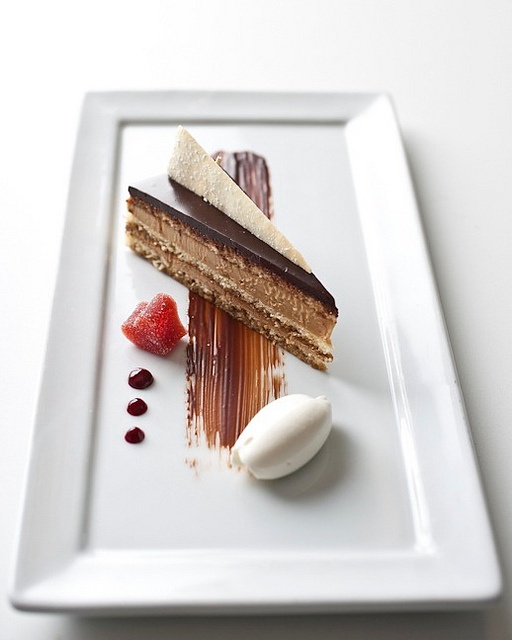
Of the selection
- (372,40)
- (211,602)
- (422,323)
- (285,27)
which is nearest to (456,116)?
(372,40)

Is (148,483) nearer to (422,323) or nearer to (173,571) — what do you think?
(173,571)

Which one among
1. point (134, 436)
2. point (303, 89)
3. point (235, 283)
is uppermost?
point (303, 89)

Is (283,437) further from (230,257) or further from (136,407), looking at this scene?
(230,257)

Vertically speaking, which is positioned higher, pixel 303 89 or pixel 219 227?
pixel 303 89

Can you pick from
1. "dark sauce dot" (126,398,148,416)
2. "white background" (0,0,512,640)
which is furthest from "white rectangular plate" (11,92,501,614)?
"white background" (0,0,512,640)

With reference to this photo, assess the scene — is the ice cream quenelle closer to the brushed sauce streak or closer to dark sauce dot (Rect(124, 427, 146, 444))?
the brushed sauce streak

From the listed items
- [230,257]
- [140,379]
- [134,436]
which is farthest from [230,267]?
[134,436]

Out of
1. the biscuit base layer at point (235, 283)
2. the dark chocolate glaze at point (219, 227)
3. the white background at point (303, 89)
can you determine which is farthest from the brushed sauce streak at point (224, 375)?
the white background at point (303, 89)
